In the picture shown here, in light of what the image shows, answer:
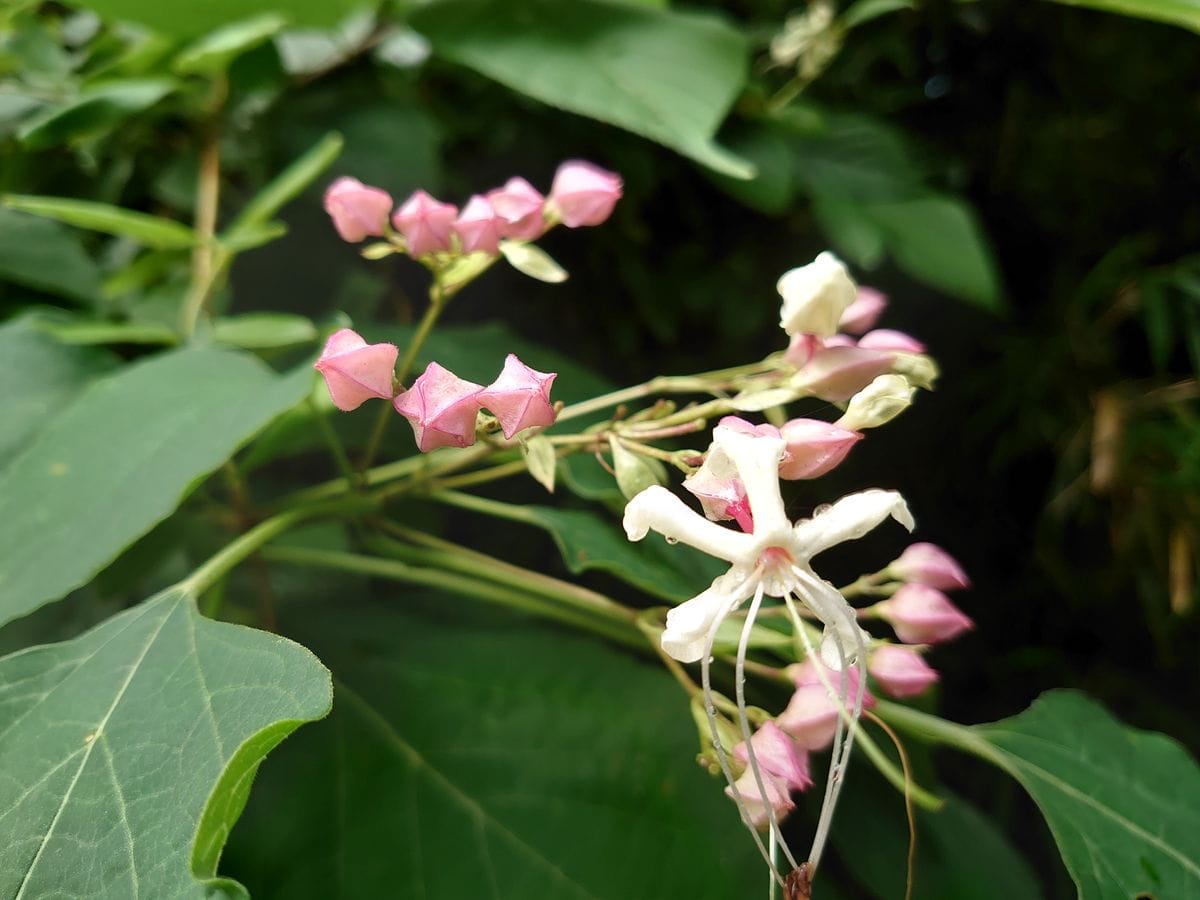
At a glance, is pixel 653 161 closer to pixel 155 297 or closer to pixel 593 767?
pixel 155 297

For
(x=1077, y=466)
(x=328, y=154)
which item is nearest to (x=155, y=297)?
(x=328, y=154)

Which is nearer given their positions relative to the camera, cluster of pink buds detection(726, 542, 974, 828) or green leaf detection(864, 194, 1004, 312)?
cluster of pink buds detection(726, 542, 974, 828)

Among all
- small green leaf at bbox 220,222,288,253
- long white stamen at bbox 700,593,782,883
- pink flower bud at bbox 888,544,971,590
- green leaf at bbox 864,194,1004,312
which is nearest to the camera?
→ long white stamen at bbox 700,593,782,883

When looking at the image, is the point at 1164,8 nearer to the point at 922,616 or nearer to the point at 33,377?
the point at 922,616

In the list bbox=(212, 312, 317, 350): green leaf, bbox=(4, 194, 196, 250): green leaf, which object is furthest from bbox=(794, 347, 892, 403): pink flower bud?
bbox=(4, 194, 196, 250): green leaf

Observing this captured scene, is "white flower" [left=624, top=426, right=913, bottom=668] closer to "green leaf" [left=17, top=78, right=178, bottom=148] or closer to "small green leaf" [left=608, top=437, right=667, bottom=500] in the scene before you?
"small green leaf" [left=608, top=437, right=667, bottom=500]
